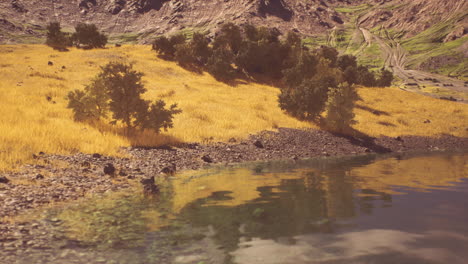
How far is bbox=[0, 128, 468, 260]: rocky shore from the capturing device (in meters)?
7.63

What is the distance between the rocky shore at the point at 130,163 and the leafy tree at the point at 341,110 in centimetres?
190

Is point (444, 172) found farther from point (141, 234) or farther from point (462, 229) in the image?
point (141, 234)

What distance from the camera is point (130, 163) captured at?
16062 mm

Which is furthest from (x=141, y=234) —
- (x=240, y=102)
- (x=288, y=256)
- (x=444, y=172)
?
(x=240, y=102)

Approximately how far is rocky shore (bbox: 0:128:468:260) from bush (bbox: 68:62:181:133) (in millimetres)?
3146

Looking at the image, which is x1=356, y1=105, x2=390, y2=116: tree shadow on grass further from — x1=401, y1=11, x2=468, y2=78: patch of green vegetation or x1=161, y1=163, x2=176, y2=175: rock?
x1=401, y1=11, x2=468, y2=78: patch of green vegetation

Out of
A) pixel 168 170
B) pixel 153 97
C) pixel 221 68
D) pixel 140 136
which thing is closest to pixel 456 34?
pixel 221 68

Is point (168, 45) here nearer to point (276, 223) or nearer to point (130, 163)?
point (130, 163)

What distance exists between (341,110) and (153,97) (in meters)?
18.9

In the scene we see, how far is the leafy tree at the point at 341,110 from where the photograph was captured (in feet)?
96.7

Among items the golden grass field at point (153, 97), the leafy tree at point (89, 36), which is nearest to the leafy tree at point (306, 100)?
the golden grass field at point (153, 97)

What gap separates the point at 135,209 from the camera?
9.05 m

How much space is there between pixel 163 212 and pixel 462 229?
705 centimetres

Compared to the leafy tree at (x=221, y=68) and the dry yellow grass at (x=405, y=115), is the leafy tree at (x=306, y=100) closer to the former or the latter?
the dry yellow grass at (x=405, y=115)
